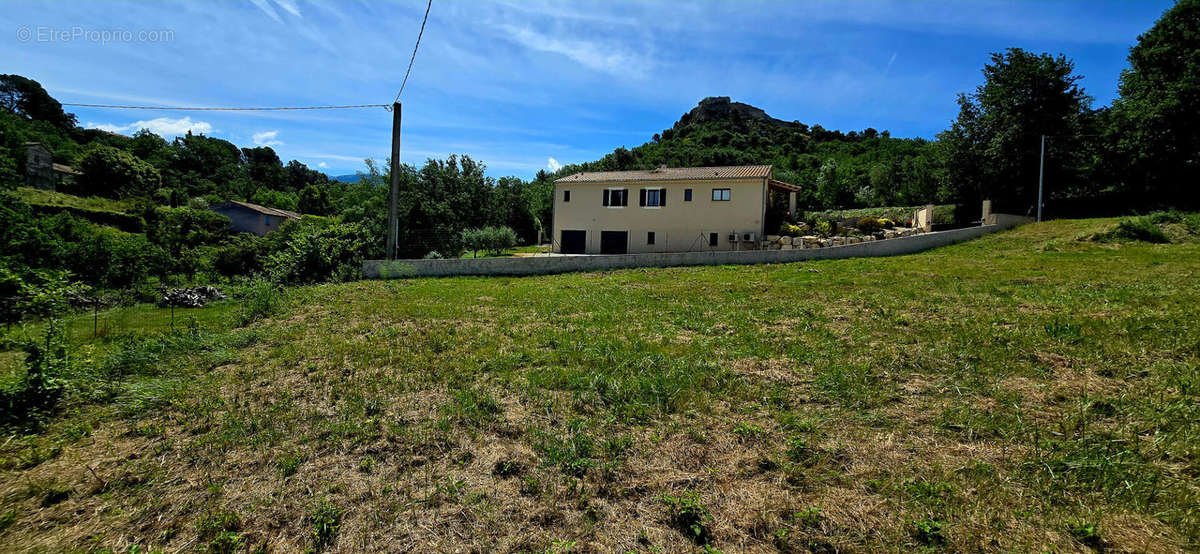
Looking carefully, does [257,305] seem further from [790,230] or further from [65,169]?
[65,169]

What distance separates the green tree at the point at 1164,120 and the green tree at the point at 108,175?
7172cm

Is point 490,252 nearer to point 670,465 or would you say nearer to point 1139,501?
point 670,465

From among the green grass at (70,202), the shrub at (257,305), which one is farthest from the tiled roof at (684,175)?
the green grass at (70,202)

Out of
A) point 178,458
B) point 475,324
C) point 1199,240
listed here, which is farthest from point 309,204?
point 1199,240

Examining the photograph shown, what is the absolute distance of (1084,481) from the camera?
331 cm

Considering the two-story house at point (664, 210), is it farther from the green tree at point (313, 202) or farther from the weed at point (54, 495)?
the green tree at point (313, 202)

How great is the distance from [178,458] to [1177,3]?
146 feet

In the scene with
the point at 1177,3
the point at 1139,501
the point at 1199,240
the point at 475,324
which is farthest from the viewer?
the point at 1177,3

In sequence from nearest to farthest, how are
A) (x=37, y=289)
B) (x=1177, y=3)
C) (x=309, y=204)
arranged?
1. (x=37, y=289)
2. (x=1177, y=3)
3. (x=309, y=204)

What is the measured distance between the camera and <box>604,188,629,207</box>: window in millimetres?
28688

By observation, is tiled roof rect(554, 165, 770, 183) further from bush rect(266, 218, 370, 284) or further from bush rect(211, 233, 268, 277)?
bush rect(211, 233, 268, 277)

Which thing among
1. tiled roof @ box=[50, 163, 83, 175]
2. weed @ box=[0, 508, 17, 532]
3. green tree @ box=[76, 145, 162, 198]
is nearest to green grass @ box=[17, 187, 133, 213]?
green tree @ box=[76, 145, 162, 198]

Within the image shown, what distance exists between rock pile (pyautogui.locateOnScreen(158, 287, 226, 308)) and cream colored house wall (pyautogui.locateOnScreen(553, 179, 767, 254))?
17499 mm

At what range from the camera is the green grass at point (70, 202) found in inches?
1154
